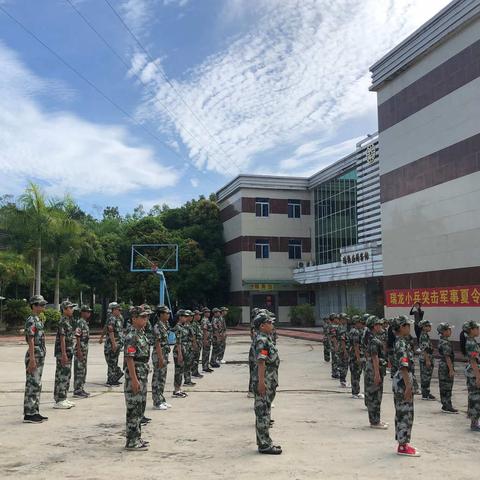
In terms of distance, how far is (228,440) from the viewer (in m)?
7.11

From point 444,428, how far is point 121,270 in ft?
98.0

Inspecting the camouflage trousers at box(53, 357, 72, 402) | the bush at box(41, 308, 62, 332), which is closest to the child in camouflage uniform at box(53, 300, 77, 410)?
the camouflage trousers at box(53, 357, 72, 402)

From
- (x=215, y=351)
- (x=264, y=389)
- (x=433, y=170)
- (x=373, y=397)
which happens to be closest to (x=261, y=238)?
(x=433, y=170)

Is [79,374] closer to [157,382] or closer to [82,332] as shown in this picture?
[82,332]

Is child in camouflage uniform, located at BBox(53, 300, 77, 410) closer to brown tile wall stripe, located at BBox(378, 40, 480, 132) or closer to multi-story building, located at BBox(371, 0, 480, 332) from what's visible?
multi-story building, located at BBox(371, 0, 480, 332)

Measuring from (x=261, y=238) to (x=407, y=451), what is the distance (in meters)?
32.0

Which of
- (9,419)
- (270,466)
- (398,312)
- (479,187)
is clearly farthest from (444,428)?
(398,312)

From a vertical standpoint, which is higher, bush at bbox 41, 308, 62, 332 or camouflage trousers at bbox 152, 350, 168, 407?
bush at bbox 41, 308, 62, 332

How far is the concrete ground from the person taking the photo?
5.75 m

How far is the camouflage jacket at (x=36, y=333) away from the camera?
8.38m

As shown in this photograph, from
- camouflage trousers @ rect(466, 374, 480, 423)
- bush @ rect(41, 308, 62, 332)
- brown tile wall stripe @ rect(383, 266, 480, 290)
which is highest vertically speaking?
brown tile wall stripe @ rect(383, 266, 480, 290)

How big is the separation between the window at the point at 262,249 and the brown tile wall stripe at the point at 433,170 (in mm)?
16472

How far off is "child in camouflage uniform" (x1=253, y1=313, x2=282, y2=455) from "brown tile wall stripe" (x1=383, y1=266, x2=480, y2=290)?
502 inches

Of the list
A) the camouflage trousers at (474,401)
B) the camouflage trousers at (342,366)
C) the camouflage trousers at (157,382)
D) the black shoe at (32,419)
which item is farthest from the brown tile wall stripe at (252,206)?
the camouflage trousers at (474,401)
